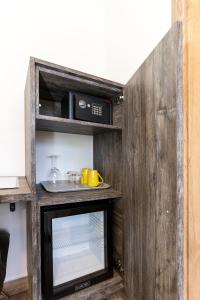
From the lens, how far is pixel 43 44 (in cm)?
121

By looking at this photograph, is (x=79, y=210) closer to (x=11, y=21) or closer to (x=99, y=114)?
(x=99, y=114)

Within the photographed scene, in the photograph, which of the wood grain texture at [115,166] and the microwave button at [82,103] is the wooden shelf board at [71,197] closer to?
the wood grain texture at [115,166]

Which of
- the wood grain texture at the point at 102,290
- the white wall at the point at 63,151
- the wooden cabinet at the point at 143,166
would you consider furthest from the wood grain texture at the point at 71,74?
the wood grain texture at the point at 102,290

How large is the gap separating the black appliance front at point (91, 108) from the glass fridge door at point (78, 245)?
559mm

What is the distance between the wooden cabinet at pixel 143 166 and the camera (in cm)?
54

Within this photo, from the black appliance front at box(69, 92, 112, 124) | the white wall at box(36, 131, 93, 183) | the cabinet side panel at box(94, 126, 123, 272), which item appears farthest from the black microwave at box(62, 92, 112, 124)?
the white wall at box(36, 131, 93, 183)

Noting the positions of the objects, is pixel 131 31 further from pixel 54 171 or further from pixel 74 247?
pixel 74 247

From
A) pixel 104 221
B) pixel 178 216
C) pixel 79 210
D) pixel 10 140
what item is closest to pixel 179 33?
pixel 178 216

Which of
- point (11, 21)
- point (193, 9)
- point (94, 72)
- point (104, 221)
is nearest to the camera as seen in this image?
point (193, 9)

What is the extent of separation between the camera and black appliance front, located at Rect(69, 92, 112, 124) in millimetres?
943

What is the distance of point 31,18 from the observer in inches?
46.1

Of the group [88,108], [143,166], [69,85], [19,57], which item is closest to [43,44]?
[19,57]

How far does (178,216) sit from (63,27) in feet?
4.78

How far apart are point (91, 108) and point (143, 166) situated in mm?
459
